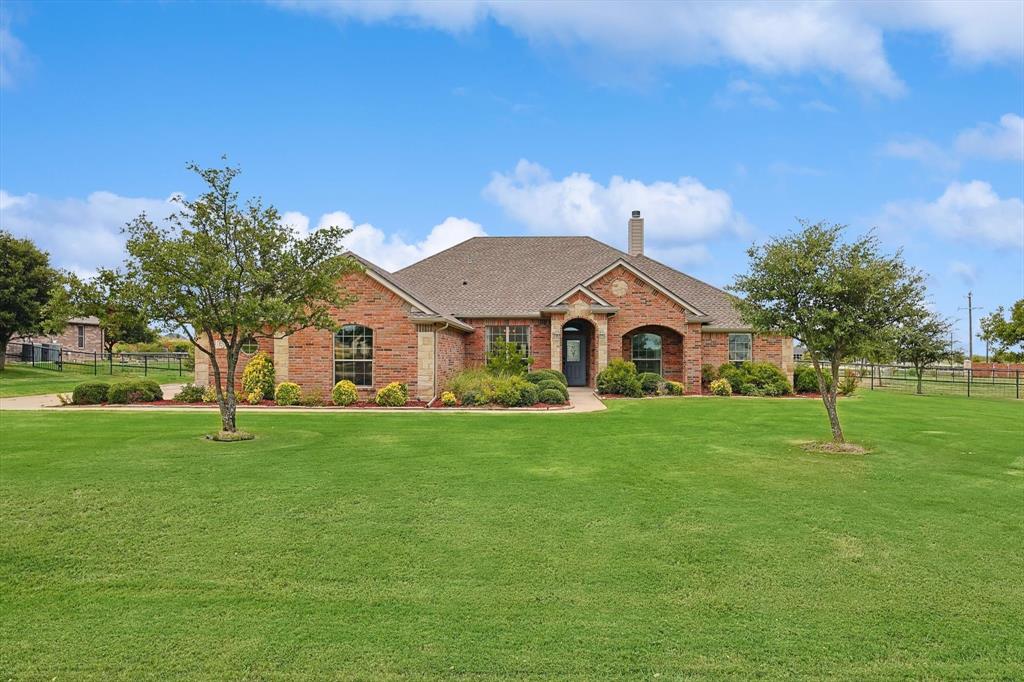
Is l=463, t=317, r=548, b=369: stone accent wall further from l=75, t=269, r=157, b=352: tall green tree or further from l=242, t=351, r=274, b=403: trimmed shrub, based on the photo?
l=75, t=269, r=157, b=352: tall green tree

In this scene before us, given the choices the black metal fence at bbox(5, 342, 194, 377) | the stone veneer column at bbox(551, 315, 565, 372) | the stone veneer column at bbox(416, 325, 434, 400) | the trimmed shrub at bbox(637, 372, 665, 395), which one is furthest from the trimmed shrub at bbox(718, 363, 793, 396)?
the black metal fence at bbox(5, 342, 194, 377)

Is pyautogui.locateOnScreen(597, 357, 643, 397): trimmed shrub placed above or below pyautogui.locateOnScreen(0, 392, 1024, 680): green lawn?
above

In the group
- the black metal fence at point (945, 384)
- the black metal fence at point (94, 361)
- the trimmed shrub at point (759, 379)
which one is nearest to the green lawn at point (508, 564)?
the trimmed shrub at point (759, 379)

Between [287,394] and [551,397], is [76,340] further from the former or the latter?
[551,397]

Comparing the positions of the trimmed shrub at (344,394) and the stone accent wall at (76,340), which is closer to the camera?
the trimmed shrub at (344,394)

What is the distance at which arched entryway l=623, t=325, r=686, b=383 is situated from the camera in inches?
1074

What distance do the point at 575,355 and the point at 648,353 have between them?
143 inches

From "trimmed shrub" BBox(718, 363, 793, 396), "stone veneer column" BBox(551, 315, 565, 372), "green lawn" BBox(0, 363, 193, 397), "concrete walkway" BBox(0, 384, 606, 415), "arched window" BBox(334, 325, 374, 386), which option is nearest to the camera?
"concrete walkway" BBox(0, 384, 606, 415)

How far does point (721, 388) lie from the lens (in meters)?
25.0

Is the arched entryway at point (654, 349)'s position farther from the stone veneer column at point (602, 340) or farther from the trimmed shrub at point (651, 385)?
the trimmed shrub at point (651, 385)

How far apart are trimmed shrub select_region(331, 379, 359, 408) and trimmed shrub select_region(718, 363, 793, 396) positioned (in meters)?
14.8

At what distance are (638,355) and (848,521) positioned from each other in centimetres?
2056

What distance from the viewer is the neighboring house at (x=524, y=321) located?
21234mm

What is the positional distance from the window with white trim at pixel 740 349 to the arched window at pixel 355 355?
15.5 m
